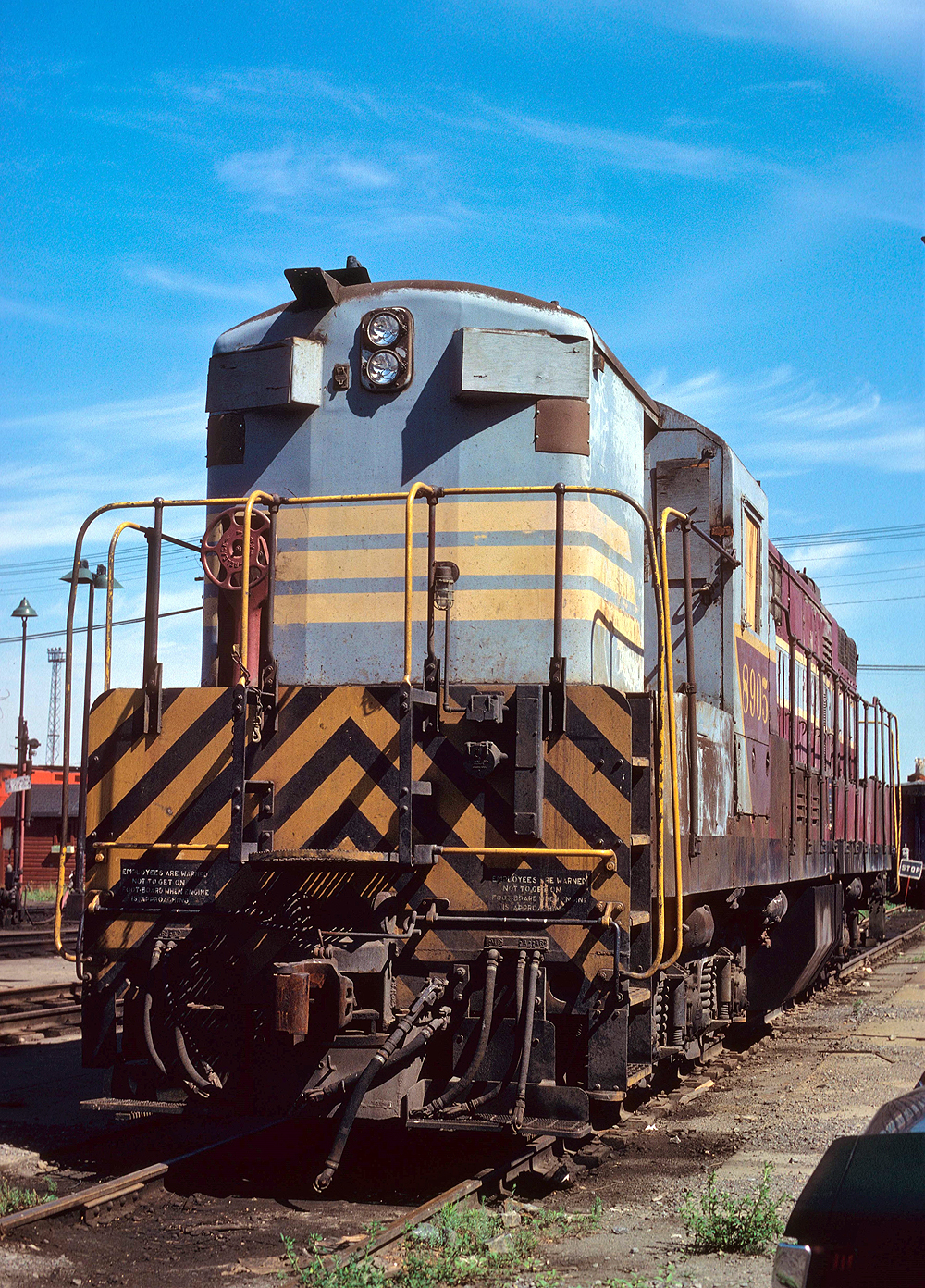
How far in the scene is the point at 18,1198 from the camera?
17.6 feet

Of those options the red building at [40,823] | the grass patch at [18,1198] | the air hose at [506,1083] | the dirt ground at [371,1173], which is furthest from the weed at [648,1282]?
the red building at [40,823]

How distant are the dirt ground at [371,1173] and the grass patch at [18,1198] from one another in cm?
19

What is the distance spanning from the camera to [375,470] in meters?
6.66

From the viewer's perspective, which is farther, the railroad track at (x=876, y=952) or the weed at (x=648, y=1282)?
the railroad track at (x=876, y=952)

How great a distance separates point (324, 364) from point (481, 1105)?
3648 millimetres

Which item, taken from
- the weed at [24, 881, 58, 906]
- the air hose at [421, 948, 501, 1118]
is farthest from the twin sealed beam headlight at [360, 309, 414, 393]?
the weed at [24, 881, 58, 906]

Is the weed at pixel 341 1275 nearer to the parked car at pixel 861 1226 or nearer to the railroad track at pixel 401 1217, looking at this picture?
the railroad track at pixel 401 1217

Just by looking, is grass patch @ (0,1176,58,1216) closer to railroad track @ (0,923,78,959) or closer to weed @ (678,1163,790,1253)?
weed @ (678,1163,790,1253)

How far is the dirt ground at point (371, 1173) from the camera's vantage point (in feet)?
15.5

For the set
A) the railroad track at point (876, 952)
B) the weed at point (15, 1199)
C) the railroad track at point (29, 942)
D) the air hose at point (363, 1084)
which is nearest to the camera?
the air hose at point (363, 1084)

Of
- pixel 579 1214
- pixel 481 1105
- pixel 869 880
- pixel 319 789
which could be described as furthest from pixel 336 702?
pixel 869 880

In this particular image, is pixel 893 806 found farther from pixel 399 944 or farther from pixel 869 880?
pixel 399 944

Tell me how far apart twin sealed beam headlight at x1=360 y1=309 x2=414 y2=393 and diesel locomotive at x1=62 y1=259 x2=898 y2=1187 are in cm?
2

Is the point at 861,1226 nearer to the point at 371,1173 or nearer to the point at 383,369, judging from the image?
the point at 371,1173
